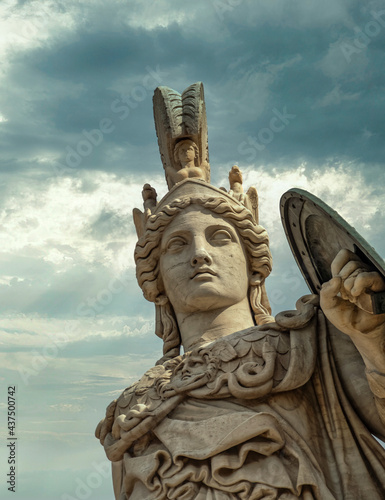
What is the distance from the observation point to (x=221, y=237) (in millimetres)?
8430

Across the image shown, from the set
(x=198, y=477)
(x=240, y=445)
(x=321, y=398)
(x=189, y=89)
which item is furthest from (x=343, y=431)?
(x=189, y=89)

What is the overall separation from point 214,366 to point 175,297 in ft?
4.48

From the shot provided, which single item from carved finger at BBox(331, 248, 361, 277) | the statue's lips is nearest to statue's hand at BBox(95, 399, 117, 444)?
the statue's lips

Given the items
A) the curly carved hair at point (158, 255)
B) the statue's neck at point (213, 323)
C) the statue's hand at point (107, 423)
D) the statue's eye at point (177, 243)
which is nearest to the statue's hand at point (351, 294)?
the statue's neck at point (213, 323)

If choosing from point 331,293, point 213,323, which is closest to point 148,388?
point 213,323

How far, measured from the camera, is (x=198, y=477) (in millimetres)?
6527

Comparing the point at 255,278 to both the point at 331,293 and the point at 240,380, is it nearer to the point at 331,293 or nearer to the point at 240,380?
the point at 240,380

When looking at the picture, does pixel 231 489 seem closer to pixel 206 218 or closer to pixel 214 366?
pixel 214 366

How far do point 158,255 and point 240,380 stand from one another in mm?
2386

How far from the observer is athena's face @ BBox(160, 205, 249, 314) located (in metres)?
8.05

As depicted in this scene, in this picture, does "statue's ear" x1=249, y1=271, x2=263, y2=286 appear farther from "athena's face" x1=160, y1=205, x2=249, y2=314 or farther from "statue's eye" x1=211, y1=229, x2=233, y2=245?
"statue's eye" x1=211, y1=229, x2=233, y2=245

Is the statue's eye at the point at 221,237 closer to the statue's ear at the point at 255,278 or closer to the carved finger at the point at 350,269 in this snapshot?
the statue's ear at the point at 255,278

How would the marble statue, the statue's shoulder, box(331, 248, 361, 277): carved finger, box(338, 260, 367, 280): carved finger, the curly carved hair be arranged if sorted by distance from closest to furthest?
box(338, 260, 367, 280): carved finger → box(331, 248, 361, 277): carved finger → the marble statue → the statue's shoulder → the curly carved hair

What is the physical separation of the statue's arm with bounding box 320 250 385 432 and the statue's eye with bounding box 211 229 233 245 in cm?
283
